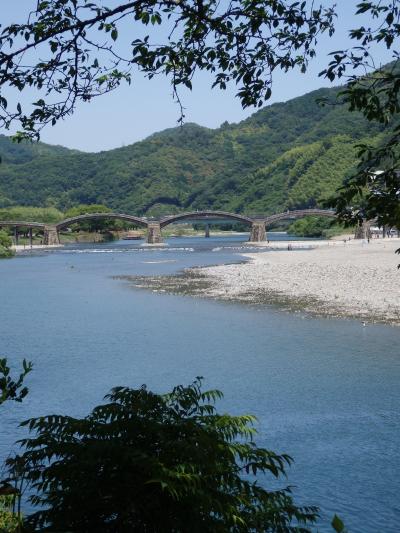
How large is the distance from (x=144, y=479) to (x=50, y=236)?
372 feet

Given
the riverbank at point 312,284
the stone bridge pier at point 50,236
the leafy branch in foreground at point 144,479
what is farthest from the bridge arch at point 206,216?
the leafy branch in foreground at point 144,479

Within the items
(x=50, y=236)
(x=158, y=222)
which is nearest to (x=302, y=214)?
(x=158, y=222)

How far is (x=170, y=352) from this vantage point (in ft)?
68.0

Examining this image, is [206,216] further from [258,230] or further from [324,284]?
[324,284]

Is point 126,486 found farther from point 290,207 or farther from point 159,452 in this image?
point 290,207

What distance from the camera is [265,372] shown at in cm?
1761

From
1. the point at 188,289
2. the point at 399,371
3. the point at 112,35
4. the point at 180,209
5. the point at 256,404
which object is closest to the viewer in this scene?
the point at 112,35

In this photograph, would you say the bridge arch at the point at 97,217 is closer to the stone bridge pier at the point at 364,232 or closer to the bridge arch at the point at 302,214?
the bridge arch at the point at 302,214

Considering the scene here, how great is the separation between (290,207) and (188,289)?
360 feet

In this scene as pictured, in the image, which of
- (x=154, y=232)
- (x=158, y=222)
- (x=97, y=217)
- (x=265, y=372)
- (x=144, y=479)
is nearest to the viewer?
(x=144, y=479)

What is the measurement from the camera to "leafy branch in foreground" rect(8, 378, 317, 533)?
484cm

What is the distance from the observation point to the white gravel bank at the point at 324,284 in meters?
27.8

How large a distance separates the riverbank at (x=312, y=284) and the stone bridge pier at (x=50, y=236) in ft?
217

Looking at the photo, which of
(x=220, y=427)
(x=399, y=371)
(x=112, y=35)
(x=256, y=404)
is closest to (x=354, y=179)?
(x=112, y=35)
